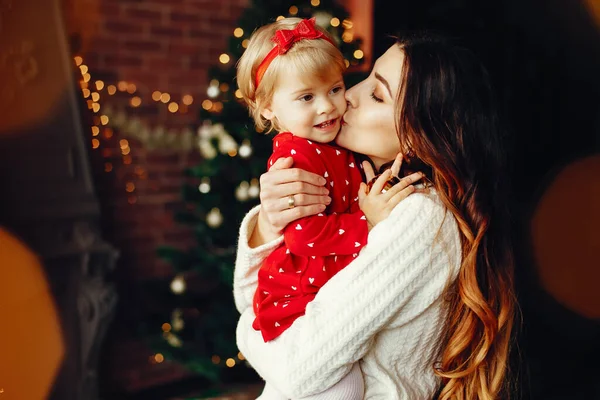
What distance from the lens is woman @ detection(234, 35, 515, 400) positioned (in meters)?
1.25

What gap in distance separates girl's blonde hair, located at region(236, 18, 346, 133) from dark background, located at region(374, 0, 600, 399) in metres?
1.45

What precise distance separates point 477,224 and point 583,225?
2.12m

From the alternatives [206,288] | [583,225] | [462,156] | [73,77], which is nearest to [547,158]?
[583,225]

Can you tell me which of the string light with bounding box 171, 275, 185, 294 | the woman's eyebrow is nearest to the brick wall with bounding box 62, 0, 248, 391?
the string light with bounding box 171, 275, 185, 294

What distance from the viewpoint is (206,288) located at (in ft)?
12.6

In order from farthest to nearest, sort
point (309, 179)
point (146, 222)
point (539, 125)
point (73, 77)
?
1. point (146, 222)
2. point (73, 77)
3. point (539, 125)
4. point (309, 179)

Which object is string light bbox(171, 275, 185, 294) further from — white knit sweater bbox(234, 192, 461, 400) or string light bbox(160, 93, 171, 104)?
white knit sweater bbox(234, 192, 461, 400)

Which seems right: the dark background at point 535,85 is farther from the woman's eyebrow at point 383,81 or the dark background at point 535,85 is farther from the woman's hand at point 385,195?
the woman's hand at point 385,195

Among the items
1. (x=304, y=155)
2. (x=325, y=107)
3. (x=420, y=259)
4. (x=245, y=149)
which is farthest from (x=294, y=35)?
(x=245, y=149)

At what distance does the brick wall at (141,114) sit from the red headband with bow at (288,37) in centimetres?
218

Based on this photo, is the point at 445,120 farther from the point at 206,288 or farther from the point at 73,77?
the point at 206,288

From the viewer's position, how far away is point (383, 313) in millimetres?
1241

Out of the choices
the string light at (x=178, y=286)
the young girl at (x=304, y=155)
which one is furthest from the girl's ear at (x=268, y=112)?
the string light at (x=178, y=286)

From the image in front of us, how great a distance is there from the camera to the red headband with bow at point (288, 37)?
151cm
